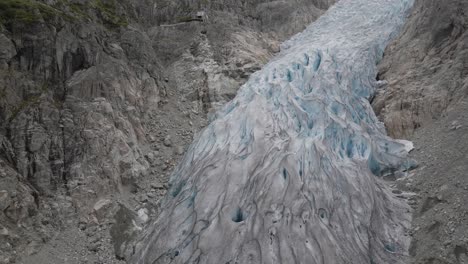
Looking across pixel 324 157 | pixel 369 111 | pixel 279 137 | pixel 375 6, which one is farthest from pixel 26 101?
pixel 375 6

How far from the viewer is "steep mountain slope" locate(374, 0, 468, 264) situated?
855 centimetres

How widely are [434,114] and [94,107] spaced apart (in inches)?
400

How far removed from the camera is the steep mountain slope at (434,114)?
8547 mm

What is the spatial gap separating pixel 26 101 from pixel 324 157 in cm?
829

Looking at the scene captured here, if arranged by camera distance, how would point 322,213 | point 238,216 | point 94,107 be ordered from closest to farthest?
point 322,213 → point 238,216 → point 94,107

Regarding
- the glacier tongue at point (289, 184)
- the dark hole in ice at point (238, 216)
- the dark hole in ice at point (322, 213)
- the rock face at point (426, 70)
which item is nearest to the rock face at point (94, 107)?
the glacier tongue at point (289, 184)

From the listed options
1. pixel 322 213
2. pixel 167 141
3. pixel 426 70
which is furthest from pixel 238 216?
pixel 426 70

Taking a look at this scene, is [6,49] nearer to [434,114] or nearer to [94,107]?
[94,107]

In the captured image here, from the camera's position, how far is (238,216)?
9.52 metres

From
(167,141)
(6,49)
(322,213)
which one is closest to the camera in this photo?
(322,213)

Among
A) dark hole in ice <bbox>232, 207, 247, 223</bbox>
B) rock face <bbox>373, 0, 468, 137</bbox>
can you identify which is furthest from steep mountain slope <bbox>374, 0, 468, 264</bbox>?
dark hole in ice <bbox>232, 207, 247, 223</bbox>

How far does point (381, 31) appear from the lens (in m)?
18.3

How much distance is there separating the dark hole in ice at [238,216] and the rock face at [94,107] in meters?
2.59

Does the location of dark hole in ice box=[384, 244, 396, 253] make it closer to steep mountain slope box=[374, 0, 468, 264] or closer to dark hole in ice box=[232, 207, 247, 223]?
steep mountain slope box=[374, 0, 468, 264]
